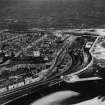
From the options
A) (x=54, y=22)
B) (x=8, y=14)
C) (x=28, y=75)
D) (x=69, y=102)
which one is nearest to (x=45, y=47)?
(x=28, y=75)

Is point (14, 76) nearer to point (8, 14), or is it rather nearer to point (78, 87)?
point (78, 87)

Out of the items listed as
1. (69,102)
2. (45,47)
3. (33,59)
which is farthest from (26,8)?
(69,102)

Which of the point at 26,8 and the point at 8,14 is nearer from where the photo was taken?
the point at 8,14

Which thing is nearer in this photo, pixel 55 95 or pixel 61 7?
pixel 55 95

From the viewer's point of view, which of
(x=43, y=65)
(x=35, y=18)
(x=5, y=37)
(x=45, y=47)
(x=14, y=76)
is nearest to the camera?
(x=14, y=76)

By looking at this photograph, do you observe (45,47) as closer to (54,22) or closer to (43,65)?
(43,65)

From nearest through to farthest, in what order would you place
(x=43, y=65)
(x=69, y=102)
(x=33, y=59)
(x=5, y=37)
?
(x=69, y=102) < (x=43, y=65) < (x=33, y=59) < (x=5, y=37)

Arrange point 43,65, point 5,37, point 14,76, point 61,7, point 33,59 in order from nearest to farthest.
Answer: point 14,76 < point 43,65 < point 33,59 < point 5,37 < point 61,7

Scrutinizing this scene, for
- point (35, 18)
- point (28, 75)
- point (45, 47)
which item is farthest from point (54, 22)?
point (28, 75)

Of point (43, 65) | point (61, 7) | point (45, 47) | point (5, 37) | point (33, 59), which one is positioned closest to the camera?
point (43, 65)
